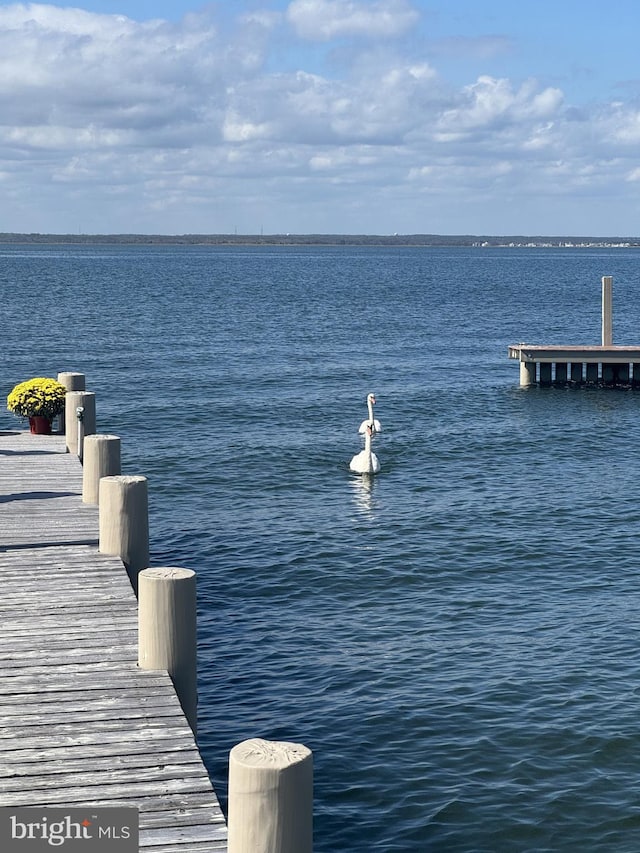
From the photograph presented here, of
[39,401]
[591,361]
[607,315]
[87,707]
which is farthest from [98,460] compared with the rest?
[607,315]

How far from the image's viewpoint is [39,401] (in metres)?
22.9

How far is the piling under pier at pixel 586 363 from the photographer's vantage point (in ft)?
138

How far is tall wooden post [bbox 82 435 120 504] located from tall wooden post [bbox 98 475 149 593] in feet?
7.99

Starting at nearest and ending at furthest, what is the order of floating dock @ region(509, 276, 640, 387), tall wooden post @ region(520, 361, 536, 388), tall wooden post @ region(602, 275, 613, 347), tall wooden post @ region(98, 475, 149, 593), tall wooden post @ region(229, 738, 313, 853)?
1. tall wooden post @ region(229, 738, 313, 853)
2. tall wooden post @ region(98, 475, 149, 593)
3. floating dock @ region(509, 276, 640, 387)
4. tall wooden post @ region(602, 275, 613, 347)
5. tall wooden post @ region(520, 361, 536, 388)

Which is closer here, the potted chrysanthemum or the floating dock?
the potted chrysanthemum

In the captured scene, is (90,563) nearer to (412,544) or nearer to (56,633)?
(56,633)

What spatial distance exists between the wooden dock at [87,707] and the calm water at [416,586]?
2313 mm

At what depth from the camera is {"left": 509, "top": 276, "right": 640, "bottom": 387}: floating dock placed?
42125 mm

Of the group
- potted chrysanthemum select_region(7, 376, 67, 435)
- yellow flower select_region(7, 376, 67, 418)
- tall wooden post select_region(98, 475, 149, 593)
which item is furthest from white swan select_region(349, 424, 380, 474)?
tall wooden post select_region(98, 475, 149, 593)

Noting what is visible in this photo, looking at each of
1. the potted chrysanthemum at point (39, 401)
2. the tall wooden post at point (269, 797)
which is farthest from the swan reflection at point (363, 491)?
the tall wooden post at point (269, 797)

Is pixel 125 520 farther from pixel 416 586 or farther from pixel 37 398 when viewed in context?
pixel 37 398

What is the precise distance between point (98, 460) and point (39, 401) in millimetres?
6927

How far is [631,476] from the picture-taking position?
2788 centimetres

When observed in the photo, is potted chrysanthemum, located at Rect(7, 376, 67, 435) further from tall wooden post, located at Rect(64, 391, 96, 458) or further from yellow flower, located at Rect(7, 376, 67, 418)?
tall wooden post, located at Rect(64, 391, 96, 458)
